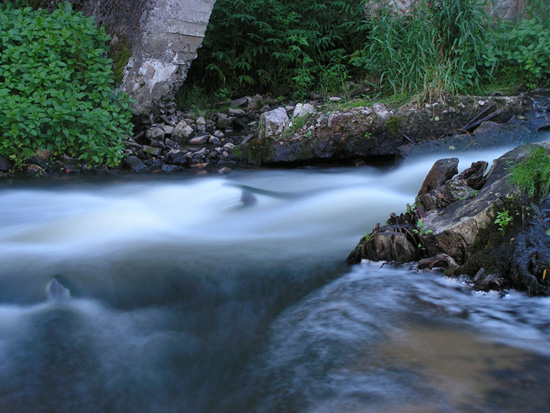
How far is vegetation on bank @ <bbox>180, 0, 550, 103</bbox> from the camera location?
7.50 meters

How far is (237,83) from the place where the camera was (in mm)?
9938

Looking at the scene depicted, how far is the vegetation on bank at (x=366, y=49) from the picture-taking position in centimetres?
750

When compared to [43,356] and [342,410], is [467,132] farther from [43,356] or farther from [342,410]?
[43,356]

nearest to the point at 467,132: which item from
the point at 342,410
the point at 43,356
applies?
the point at 342,410

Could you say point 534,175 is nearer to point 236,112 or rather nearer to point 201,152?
point 201,152

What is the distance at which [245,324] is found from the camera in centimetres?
321

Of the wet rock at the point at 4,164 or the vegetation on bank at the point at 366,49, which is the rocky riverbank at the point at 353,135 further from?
the vegetation on bank at the point at 366,49

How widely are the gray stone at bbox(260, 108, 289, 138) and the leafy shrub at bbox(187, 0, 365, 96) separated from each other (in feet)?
6.88

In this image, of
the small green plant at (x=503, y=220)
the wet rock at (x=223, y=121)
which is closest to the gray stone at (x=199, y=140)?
the wet rock at (x=223, y=121)

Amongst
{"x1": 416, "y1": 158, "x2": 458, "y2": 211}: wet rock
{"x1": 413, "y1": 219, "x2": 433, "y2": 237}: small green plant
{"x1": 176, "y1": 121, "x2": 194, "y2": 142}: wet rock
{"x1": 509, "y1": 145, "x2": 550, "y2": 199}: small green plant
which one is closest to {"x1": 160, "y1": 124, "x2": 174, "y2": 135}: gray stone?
{"x1": 176, "y1": 121, "x2": 194, "y2": 142}: wet rock

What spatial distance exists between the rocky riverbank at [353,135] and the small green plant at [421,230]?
Result: 278 centimetres

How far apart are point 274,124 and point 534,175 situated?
404 centimetres

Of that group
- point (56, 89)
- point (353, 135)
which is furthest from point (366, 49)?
point (56, 89)

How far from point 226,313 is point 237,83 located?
23.8 feet
